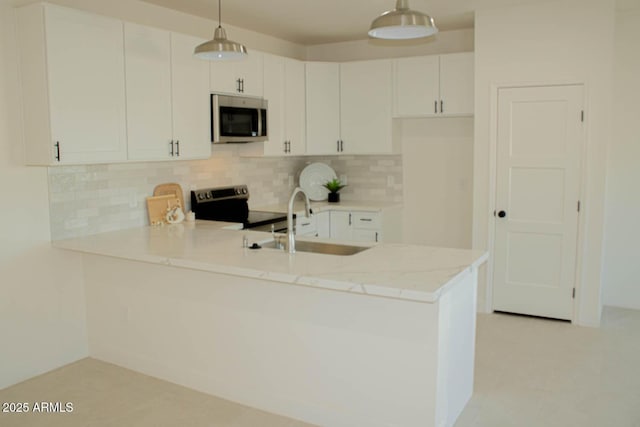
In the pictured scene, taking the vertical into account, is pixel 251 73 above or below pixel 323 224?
above

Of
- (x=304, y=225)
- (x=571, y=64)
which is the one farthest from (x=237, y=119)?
(x=571, y=64)

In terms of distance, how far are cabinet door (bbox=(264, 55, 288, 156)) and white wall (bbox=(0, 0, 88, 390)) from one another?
2.08 metres

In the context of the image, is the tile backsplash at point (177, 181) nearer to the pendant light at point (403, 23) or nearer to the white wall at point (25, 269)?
the white wall at point (25, 269)

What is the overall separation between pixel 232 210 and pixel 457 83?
2388 mm

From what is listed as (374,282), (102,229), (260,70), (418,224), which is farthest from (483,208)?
(102,229)

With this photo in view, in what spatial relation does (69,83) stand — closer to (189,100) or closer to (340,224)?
(189,100)

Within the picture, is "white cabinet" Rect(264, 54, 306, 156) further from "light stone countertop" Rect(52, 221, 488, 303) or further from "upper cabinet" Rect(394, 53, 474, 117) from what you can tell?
"light stone countertop" Rect(52, 221, 488, 303)

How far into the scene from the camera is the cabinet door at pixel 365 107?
562 cm

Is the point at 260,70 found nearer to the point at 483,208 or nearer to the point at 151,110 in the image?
the point at 151,110

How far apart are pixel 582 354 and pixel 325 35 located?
3773mm

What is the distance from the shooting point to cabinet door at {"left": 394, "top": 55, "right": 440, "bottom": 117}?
5387 mm

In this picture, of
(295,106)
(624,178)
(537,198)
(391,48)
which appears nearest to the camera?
(537,198)

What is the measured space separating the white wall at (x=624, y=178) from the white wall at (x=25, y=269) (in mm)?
Answer: 4537

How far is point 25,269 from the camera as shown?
3.65 meters
